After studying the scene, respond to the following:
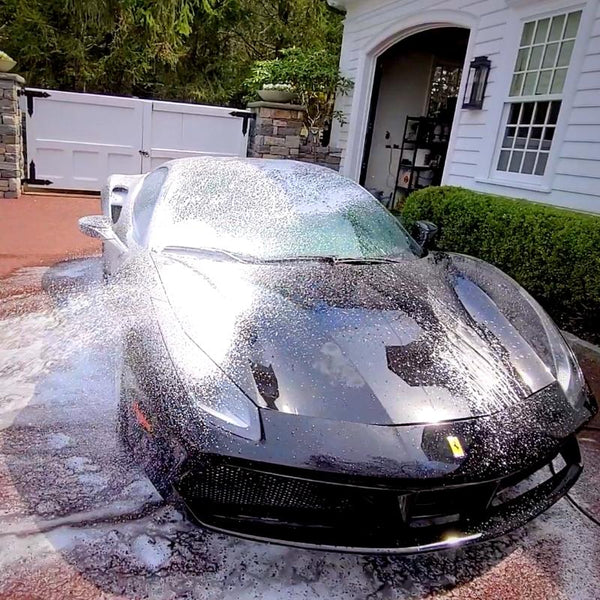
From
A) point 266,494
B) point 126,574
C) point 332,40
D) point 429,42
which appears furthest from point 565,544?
point 332,40

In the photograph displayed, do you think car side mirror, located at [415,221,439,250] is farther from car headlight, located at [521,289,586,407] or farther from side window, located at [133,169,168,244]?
side window, located at [133,169,168,244]

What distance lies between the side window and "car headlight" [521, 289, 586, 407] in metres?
1.75

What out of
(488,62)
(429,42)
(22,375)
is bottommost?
(22,375)

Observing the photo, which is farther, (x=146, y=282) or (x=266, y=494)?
(x=146, y=282)

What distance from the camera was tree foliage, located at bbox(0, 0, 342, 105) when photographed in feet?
30.2

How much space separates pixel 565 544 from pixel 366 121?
7361mm

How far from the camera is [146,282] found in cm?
201

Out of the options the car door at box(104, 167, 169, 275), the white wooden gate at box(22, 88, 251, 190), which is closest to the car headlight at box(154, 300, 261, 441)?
the car door at box(104, 167, 169, 275)

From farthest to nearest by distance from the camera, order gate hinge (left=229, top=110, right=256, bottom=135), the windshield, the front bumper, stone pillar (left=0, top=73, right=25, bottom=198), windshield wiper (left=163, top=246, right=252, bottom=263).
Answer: gate hinge (left=229, top=110, right=256, bottom=135) < stone pillar (left=0, top=73, right=25, bottom=198) < the windshield < windshield wiper (left=163, top=246, right=252, bottom=263) < the front bumper

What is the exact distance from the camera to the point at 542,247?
397 centimetres

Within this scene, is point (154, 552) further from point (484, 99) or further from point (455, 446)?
point (484, 99)

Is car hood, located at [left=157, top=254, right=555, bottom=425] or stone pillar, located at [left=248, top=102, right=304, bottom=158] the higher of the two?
stone pillar, located at [left=248, top=102, right=304, bottom=158]

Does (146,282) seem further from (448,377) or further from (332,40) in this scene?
(332,40)

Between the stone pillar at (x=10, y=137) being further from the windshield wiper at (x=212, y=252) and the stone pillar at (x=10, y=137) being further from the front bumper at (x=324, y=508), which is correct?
the front bumper at (x=324, y=508)
